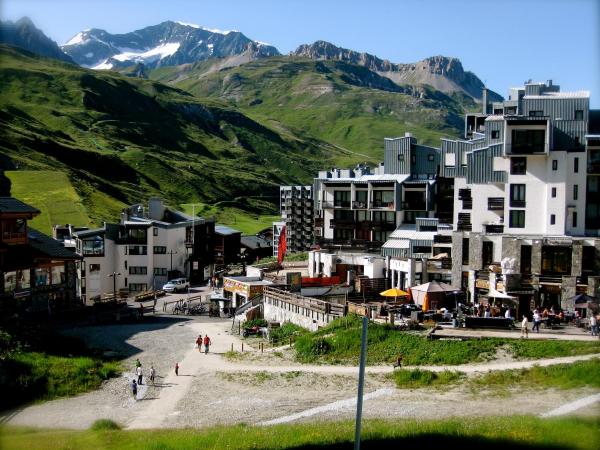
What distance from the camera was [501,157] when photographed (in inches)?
2516

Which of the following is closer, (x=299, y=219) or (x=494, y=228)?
(x=494, y=228)

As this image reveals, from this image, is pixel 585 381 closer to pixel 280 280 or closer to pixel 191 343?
pixel 191 343

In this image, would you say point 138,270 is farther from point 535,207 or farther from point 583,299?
point 583,299

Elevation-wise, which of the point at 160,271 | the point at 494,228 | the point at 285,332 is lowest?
the point at 285,332

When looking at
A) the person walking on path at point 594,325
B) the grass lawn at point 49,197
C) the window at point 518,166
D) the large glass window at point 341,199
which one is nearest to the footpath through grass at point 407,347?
the person walking on path at point 594,325

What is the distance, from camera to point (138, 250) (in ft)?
325

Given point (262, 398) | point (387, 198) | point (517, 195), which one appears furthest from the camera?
point (387, 198)

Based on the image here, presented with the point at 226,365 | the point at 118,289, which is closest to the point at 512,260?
the point at 226,365

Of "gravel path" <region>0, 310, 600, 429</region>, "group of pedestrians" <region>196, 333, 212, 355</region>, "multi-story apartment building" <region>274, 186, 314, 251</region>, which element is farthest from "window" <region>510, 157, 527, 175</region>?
"multi-story apartment building" <region>274, 186, 314, 251</region>

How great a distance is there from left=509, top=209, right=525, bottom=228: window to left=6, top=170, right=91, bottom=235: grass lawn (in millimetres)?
74155

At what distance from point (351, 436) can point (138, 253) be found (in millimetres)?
71285

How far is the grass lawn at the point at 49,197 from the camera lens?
12094 cm

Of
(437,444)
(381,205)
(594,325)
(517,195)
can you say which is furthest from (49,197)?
(437,444)

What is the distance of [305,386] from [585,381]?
638 inches
